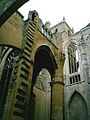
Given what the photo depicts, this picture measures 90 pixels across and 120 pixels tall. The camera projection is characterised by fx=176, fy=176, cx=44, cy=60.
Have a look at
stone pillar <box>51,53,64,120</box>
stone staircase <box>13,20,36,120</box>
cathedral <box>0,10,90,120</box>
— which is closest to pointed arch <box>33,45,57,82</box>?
cathedral <box>0,10,90,120</box>

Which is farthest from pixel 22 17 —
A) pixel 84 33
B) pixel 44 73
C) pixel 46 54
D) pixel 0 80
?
pixel 84 33

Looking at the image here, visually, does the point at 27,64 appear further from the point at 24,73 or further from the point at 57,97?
the point at 57,97

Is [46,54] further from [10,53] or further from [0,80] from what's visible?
[0,80]

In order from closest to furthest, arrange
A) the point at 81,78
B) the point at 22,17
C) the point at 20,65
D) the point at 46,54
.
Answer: the point at 20,65
the point at 22,17
the point at 46,54
the point at 81,78

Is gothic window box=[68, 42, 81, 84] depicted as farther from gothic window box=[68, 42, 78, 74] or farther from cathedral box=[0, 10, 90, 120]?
cathedral box=[0, 10, 90, 120]

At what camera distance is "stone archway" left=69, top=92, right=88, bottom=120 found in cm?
1979

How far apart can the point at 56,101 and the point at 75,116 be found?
522 inches

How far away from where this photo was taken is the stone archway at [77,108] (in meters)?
19.8

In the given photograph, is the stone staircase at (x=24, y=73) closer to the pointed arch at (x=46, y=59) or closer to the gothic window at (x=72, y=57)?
the pointed arch at (x=46, y=59)

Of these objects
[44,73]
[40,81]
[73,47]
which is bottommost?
[40,81]

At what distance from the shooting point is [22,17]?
8.16m

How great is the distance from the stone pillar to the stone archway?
40.4ft

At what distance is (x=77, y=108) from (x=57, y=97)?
13300 millimetres

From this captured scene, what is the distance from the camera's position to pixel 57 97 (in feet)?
27.1
